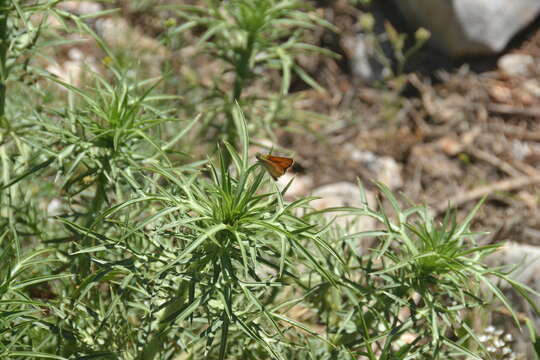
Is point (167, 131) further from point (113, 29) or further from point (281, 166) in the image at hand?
point (281, 166)

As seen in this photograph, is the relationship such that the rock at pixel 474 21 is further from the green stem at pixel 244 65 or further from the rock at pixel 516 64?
the green stem at pixel 244 65

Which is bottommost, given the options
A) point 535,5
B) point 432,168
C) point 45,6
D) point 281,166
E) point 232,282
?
point 432,168

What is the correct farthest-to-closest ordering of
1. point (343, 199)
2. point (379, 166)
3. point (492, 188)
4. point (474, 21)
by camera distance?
1. point (474, 21)
2. point (379, 166)
3. point (492, 188)
4. point (343, 199)

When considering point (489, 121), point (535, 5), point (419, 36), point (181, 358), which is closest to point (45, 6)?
point (181, 358)

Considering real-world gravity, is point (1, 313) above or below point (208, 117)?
above

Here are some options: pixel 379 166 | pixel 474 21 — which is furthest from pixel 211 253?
pixel 474 21

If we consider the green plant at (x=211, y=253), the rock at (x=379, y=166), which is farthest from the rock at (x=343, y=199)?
the green plant at (x=211, y=253)

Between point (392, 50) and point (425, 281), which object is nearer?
point (425, 281)

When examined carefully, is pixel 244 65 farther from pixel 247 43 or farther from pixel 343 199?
pixel 343 199
